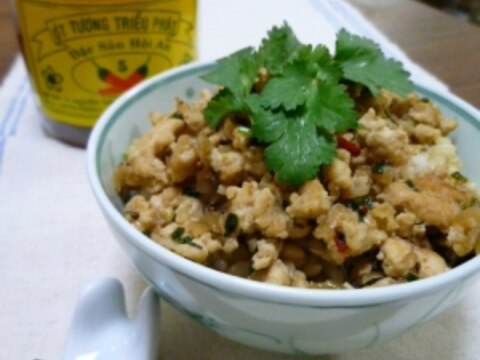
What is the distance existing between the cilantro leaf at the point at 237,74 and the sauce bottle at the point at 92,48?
282mm

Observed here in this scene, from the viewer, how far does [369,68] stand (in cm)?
74

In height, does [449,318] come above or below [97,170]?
below

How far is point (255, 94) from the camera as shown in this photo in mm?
724

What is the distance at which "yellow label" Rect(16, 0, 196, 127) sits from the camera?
0.96 metres

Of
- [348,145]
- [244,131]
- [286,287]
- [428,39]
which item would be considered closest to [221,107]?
[244,131]

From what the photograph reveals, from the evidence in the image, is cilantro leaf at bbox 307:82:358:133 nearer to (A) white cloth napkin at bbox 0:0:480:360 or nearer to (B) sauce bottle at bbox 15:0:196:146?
(A) white cloth napkin at bbox 0:0:480:360

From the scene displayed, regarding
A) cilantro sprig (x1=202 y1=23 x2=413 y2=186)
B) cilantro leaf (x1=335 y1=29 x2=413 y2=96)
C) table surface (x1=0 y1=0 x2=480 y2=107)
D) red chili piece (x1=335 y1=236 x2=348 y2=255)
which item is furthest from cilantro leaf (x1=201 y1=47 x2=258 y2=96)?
table surface (x1=0 y1=0 x2=480 y2=107)

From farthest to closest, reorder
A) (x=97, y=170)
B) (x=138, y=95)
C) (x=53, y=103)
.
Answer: (x=53, y=103)
(x=138, y=95)
(x=97, y=170)

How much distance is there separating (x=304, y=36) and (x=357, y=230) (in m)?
0.97

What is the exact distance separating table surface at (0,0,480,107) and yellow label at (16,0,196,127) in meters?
0.31

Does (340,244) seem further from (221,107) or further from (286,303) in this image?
(221,107)

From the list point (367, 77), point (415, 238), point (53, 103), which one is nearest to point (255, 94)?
point (367, 77)

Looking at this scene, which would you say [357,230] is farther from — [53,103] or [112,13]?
[53,103]

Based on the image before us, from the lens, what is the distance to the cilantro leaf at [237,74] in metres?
0.72
